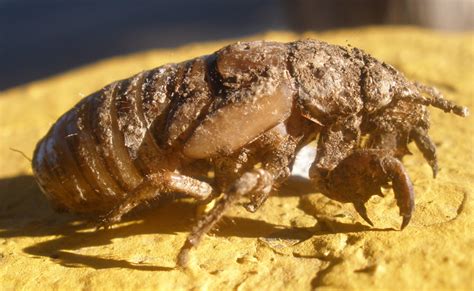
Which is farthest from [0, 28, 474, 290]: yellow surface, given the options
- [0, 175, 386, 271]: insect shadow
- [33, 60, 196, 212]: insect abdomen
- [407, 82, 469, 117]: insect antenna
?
[407, 82, 469, 117]: insect antenna

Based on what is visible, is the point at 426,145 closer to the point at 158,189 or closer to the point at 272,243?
the point at 272,243

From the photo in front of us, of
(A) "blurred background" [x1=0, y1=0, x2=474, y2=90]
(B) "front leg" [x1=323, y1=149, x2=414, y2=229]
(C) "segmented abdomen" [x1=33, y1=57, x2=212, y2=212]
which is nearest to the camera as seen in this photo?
(B) "front leg" [x1=323, y1=149, x2=414, y2=229]

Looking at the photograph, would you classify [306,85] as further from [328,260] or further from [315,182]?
[328,260]

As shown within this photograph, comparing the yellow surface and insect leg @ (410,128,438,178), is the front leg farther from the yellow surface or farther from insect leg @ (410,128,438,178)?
insect leg @ (410,128,438,178)

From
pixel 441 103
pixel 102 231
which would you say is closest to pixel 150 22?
pixel 102 231

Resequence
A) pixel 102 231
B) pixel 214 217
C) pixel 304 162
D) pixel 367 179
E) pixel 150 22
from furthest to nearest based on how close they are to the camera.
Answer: pixel 150 22
pixel 304 162
pixel 102 231
pixel 367 179
pixel 214 217

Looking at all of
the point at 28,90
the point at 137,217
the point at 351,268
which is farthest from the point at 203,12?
the point at 351,268
